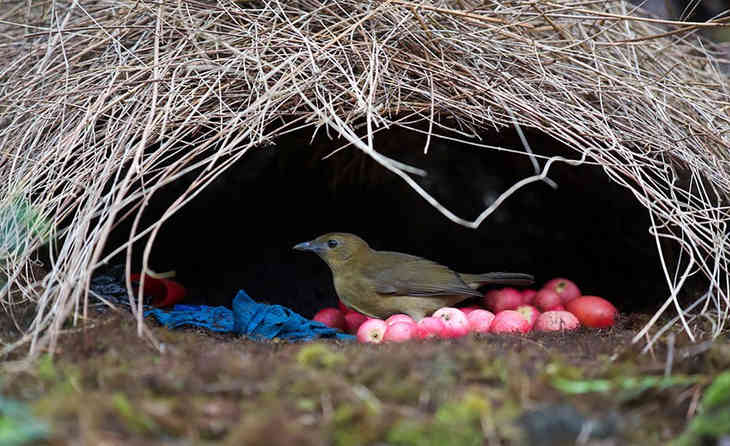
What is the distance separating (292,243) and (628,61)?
9.08ft

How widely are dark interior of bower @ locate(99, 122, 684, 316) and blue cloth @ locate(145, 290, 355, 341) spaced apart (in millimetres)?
955

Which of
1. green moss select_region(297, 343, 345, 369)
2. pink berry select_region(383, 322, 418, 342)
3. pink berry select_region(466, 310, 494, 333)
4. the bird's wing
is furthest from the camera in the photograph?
the bird's wing

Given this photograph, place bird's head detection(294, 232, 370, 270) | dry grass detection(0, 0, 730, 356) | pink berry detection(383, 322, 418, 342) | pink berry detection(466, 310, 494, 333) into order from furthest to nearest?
1. bird's head detection(294, 232, 370, 270)
2. pink berry detection(466, 310, 494, 333)
3. pink berry detection(383, 322, 418, 342)
4. dry grass detection(0, 0, 730, 356)

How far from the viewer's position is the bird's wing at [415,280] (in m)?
4.20

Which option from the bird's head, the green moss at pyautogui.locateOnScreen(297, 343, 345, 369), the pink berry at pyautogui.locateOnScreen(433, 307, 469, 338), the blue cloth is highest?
the green moss at pyautogui.locateOnScreen(297, 343, 345, 369)

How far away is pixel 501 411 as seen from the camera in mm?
1954

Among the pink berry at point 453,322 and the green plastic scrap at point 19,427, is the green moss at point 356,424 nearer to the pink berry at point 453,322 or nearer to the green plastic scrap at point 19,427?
the green plastic scrap at point 19,427

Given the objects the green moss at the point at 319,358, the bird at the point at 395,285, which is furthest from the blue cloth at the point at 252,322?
the green moss at the point at 319,358

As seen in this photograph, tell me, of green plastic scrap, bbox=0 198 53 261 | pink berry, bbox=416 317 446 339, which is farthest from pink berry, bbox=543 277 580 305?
green plastic scrap, bbox=0 198 53 261

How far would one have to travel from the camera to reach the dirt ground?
1.84 meters

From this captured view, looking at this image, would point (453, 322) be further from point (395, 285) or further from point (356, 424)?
point (356, 424)

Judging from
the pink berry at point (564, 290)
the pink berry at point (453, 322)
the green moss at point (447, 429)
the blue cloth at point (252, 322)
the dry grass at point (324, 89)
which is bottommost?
the blue cloth at point (252, 322)

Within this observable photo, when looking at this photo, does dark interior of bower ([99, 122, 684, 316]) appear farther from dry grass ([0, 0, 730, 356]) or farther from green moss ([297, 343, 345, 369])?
green moss ([297, 343, 345, 369])

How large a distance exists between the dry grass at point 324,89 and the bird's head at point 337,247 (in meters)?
0.78
